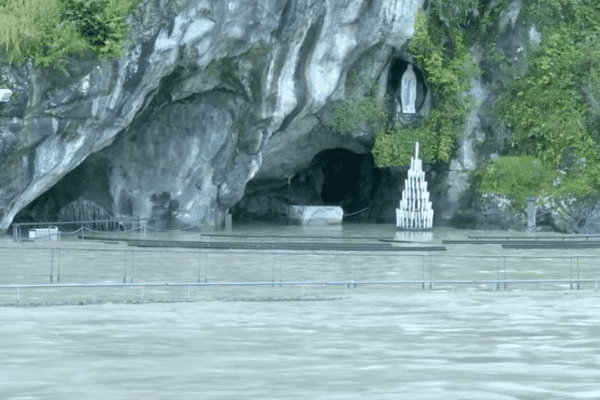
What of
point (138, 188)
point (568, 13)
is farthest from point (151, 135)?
point (568, 13)

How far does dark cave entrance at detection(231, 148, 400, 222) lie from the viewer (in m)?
54.7

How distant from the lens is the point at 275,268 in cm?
2556

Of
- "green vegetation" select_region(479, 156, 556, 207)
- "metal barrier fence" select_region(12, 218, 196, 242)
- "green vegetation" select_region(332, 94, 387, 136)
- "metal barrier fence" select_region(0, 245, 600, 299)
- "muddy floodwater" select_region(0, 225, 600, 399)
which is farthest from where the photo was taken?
"green vegetation" select_region(332, 94, 387, 136)

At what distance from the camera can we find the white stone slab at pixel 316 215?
51000 millimetres

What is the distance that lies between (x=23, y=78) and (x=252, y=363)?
957 inches

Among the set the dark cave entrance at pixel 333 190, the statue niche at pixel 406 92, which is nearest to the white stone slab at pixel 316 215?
the dark cave entrance at pixel 333 190

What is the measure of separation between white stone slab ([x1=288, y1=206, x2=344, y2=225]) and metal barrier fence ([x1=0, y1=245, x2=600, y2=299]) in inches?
910

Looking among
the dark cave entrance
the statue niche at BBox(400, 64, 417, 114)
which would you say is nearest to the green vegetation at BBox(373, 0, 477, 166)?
the statue niche at BBox(400, 64, 417, 114)

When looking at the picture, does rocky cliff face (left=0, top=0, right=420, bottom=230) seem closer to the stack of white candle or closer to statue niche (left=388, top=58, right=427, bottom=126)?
statue niche (left=388, top=58, right=427, bottom=126)

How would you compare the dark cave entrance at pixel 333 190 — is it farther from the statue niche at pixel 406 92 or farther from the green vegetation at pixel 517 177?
the green vegetation at pixel 517 177

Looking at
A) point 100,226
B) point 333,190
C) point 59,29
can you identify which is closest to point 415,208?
point 100,226

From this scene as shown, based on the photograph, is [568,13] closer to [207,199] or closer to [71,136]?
[207,199]

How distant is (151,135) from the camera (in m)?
43.9

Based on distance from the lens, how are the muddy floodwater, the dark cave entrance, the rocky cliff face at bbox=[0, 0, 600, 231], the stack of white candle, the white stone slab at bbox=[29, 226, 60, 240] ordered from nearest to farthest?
1. the muddy floodwater
2. the white stone slab at bbox=[29, 226, 60, 240]
3. the rocky cliff face at bbox=[0, 0, 600, 231]
4. the stack of white candle
5. the dark cave entrance
